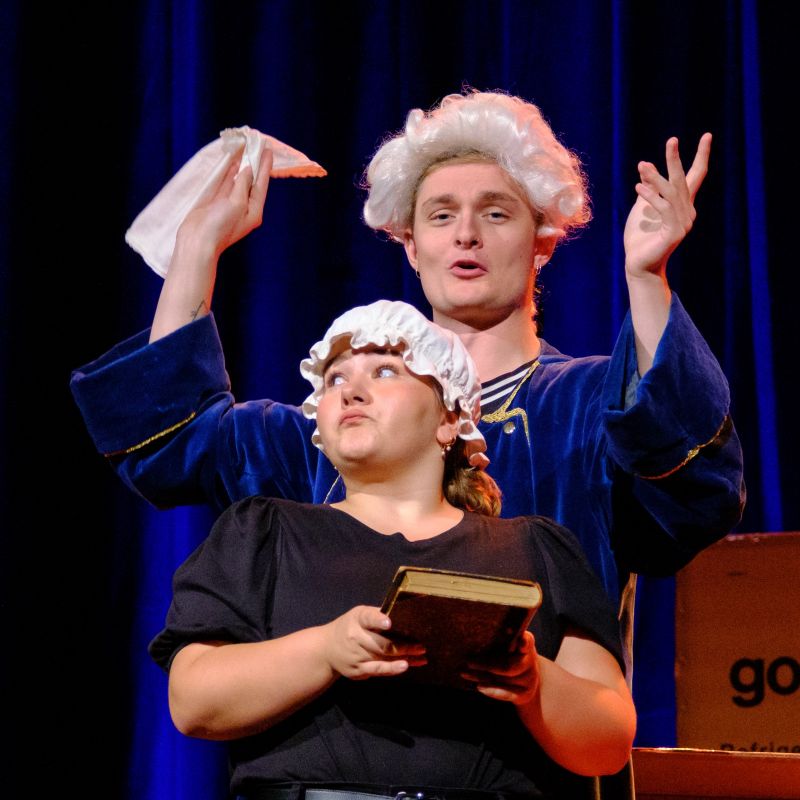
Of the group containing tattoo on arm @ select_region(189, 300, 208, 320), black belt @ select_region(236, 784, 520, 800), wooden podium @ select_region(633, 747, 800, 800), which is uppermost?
tattoo on arm @ select_region(189, 300, 208, 320)

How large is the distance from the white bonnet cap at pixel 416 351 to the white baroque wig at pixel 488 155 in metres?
0.52

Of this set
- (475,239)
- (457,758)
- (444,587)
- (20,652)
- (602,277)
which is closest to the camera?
(444,587)

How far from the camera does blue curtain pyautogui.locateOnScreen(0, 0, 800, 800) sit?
2.65 metres

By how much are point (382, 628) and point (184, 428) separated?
769 mm

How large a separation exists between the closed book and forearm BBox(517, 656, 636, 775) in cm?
12

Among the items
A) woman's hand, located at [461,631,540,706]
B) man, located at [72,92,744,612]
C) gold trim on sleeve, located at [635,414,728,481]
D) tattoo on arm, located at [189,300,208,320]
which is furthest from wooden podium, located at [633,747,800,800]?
tattoo on arm, located at [189,300,208,320]

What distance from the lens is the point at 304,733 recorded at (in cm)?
132

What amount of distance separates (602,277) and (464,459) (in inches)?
52.7

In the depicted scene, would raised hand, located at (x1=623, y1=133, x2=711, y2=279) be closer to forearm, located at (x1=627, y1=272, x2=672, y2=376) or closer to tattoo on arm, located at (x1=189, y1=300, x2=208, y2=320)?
forearm, located at (x1=627, y1=272, x2=672, y2=376)

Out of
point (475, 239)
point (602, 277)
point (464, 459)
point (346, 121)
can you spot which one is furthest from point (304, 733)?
point (346, 121)

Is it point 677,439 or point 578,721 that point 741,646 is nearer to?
point 677,439

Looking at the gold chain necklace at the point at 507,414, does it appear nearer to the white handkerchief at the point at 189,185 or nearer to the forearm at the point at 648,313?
Result: the forearm at the point at 648,313

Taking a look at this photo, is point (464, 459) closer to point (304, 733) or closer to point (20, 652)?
point (304, 733)

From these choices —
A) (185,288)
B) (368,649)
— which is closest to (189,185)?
(185,288)
